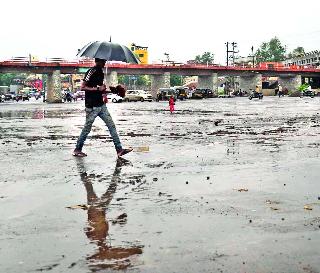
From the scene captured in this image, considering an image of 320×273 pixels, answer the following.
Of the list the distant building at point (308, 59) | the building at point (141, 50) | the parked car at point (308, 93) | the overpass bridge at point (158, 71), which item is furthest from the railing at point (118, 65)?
the distant building at point (308, 59)

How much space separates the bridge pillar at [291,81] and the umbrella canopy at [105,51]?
9484cm

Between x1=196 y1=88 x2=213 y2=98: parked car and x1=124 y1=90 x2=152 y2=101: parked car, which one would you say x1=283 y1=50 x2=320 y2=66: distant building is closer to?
x1=196 y1=88 x2=213 y2=98: parked car

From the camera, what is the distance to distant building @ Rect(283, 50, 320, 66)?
144500mm

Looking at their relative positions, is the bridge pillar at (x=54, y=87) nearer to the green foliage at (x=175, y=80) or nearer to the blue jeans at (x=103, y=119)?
the blue jeans at (x=103, y=119)

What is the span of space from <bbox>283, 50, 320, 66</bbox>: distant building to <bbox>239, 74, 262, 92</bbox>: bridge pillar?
48239 millimetres

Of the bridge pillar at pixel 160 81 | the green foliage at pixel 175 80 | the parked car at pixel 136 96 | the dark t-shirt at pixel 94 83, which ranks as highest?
the green foliage at pixel 175 80

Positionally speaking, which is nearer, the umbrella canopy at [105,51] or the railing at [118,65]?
the umbrella canopy at [105,51]

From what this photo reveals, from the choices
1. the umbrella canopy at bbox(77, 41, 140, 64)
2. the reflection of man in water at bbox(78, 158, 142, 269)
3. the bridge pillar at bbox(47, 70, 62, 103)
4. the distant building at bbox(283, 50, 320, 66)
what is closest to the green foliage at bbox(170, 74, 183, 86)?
the distant building at bbox(283, 50, 320, 66)

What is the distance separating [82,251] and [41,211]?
55.9 inches

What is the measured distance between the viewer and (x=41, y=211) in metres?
4.76

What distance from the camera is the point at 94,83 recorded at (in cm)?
894

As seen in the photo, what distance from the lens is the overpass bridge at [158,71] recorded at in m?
68.8

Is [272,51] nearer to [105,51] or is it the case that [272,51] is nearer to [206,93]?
[206,93]

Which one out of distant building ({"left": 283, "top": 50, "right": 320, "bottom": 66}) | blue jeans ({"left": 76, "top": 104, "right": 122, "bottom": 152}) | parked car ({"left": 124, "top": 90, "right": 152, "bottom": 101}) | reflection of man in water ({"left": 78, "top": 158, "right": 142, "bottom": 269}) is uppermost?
distant building ({"left": 283, "top": 50, "right": 320, "bottom": 66})
